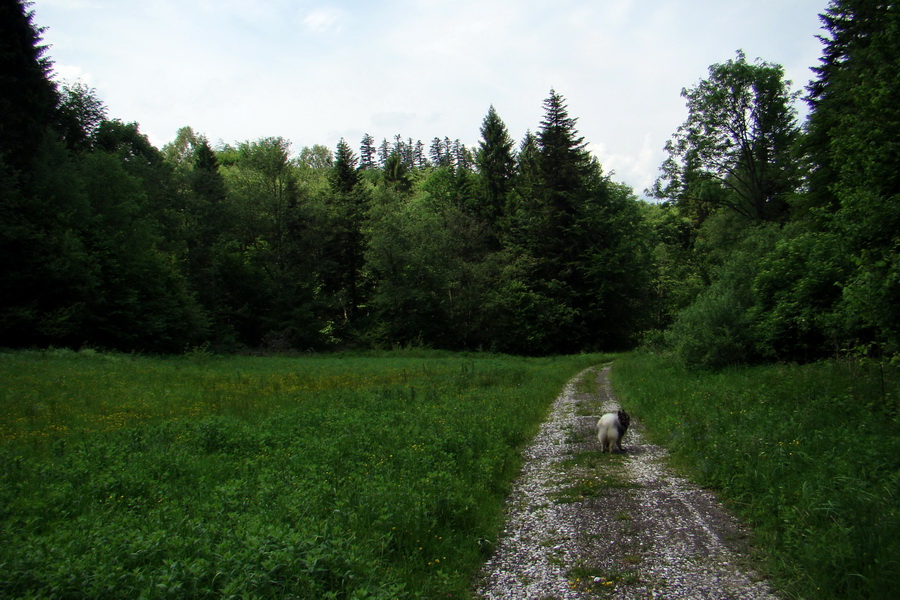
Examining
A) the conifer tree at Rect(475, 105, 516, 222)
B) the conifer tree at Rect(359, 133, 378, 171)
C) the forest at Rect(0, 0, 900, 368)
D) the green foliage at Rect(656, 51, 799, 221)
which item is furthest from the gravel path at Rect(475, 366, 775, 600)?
the conifer tree at Rect(359, 133, 378, 171)

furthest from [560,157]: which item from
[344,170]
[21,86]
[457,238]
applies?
[21,86]

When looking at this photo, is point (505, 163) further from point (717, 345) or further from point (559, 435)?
point (559, 435)

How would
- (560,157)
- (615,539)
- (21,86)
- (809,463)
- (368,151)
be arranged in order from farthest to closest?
(368,151), (560,157), (21,86), (809,463), (615,539)

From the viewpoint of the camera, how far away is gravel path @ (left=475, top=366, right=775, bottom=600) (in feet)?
14.5

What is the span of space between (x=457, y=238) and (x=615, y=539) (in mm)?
40226

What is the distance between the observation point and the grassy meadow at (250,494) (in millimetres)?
3803

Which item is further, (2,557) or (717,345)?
(717,345)

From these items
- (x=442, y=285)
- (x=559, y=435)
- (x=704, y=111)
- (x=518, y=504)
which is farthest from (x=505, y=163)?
(x=518, y=504)

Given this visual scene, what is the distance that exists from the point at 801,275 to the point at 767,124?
61.8 ft

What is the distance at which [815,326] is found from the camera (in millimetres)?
15062

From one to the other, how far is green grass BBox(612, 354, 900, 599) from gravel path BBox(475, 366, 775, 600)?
415 mm

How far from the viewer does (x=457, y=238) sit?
A: 44.7 meters

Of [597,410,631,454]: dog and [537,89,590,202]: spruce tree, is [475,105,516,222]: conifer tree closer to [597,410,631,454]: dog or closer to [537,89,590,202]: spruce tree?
[537,89,590,202]: spruce tree

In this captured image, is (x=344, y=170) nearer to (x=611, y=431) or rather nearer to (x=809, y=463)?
(x=611, y=431)
